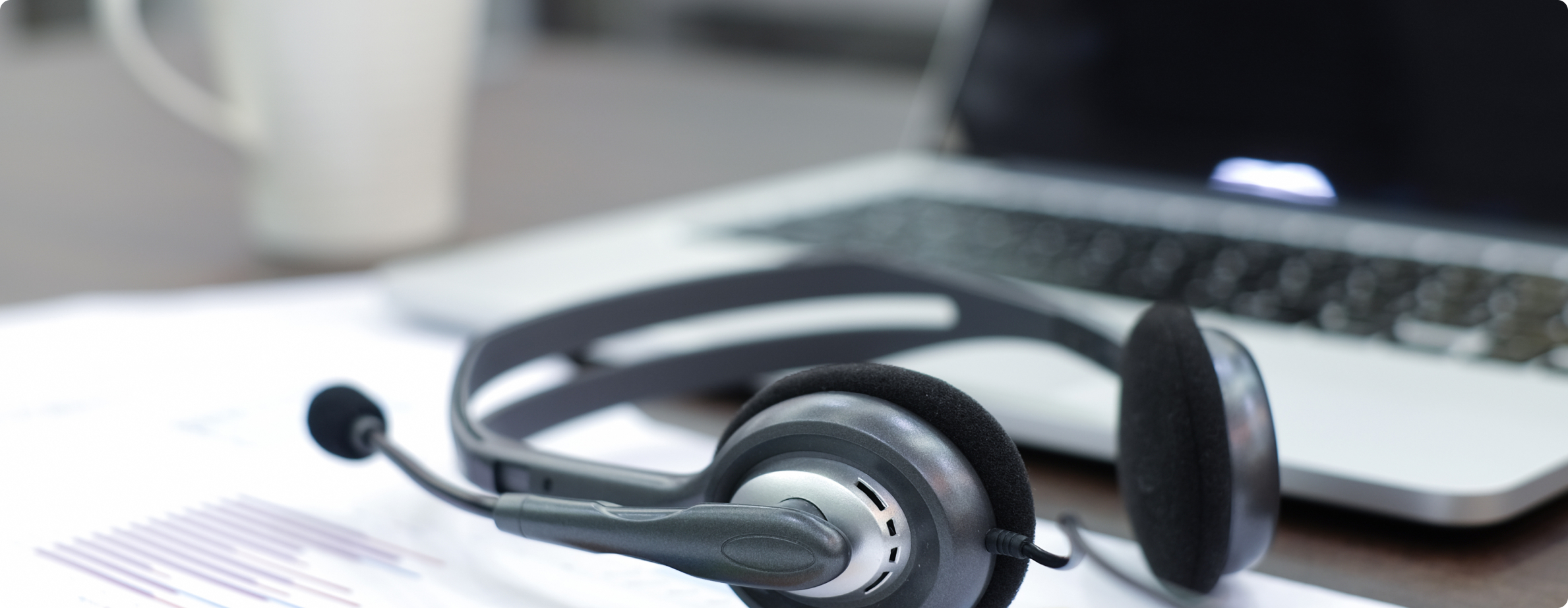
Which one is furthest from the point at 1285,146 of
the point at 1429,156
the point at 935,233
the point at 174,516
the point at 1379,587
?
the point at 174,516

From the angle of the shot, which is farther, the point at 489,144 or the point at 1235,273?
the point at 489,144

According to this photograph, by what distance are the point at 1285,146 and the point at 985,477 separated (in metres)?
0.44

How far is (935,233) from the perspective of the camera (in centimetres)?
65

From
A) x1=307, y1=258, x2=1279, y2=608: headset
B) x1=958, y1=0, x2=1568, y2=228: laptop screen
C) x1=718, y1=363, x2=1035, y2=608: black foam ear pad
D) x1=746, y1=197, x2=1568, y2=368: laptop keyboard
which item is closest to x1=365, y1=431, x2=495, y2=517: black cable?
x1=307, y1=258, x2=1279, y2=608: headset

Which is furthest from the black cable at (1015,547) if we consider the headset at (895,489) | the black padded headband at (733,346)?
the black padded headband at (733,346)

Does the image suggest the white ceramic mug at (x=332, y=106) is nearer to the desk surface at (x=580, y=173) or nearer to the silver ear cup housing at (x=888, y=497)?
the desk surface at (x=580, y=173)

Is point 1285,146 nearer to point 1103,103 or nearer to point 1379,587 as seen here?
point 1103,103

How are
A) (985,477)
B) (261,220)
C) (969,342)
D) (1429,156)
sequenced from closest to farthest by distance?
(985,477) < (969,342) < (1429,156) < (261,220)

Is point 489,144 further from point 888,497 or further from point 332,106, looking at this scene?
point 888,497

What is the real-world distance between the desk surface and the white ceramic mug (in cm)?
4

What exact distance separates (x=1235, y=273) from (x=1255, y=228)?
91 millimetres

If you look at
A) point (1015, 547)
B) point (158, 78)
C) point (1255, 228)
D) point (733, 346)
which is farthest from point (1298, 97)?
point (158, 78)

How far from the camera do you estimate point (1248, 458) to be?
300 millimetres

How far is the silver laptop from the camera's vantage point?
39cm
